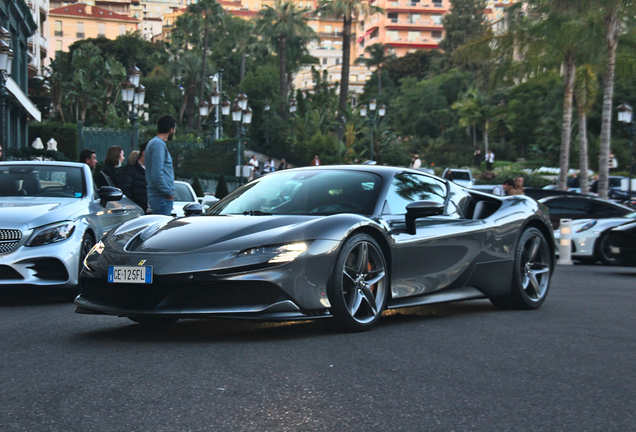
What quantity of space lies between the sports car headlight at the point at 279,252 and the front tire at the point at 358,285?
1.05 ft

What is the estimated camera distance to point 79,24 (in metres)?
134

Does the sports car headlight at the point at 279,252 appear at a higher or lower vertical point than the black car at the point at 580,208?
higher

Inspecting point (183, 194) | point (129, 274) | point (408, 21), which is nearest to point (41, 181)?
point (129, 274)

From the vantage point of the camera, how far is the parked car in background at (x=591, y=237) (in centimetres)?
1547

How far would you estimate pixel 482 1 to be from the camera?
10306 centimetres

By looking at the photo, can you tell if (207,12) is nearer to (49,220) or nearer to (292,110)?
(292,110)

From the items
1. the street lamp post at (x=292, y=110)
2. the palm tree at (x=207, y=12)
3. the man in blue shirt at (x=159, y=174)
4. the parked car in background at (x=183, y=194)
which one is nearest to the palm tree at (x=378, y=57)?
the palm tree at (x=207, y=12)

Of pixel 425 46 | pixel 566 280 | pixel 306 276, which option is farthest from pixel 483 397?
pixel 425 46

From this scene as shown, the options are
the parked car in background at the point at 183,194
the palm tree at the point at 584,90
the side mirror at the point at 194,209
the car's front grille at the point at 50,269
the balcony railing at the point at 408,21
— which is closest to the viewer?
the side mirror at the point at 194,209

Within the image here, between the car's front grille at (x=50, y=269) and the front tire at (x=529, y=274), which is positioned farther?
the car's front grille at (x=50, y=269)

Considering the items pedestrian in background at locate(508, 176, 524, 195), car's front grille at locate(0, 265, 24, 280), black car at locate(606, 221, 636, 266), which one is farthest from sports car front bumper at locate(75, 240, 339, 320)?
pedestrian in background at locate(508, 176, 524, 195)

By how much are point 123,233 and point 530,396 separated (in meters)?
A: 3.12

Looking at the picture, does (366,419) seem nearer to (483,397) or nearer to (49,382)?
(483,397)

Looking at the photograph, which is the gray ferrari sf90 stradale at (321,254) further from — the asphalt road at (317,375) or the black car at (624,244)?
the black car at (624,244)
